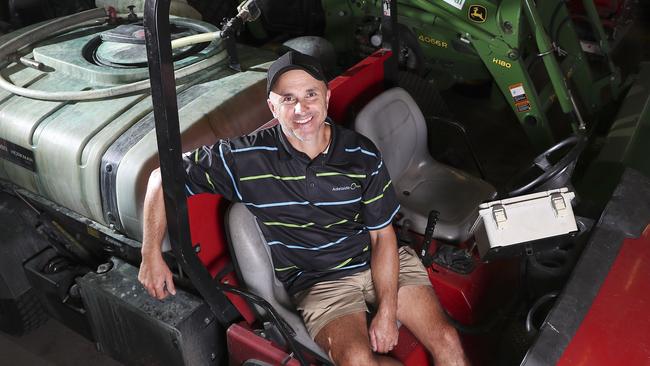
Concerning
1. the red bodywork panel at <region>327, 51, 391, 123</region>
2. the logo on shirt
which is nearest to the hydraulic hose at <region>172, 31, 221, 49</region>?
the red bodywork panel at <region>327, 51, 391, 123</region>

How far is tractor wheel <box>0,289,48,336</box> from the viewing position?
3.02 meters

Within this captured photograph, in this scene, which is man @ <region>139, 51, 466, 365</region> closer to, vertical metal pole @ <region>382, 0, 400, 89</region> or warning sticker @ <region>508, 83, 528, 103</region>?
vertical metal pole @ <region>382, 0, 400, 89</region>

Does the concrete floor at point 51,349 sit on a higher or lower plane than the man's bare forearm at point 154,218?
lower

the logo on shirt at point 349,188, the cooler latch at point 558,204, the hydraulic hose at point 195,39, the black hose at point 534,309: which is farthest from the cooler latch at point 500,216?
the hydraulic hose at point 195,39

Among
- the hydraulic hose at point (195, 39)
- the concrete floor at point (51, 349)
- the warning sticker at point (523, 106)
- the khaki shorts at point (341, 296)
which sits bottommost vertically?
the concrete floor at point (51, 349)

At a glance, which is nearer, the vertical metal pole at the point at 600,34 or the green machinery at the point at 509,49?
Answer: the green machinery at the point at 509,49

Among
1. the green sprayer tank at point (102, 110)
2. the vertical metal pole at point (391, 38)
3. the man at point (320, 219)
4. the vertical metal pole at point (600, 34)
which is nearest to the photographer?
the man at point (320, 219)

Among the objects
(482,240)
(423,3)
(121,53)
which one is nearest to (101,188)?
(121,53)

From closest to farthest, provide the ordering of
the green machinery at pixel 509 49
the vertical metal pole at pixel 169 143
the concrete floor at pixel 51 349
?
the vertical metal pole at pixel 169 143 < the concrete floor at pixel 51 349 < the green machinery at pixel 509 49

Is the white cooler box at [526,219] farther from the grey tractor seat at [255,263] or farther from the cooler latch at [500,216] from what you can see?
the grey tractor seat at [255,263]

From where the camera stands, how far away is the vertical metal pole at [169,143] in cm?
165

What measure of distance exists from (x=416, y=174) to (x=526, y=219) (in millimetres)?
1042

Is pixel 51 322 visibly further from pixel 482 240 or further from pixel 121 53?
pixel 482 240

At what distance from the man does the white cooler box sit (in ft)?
1.04
